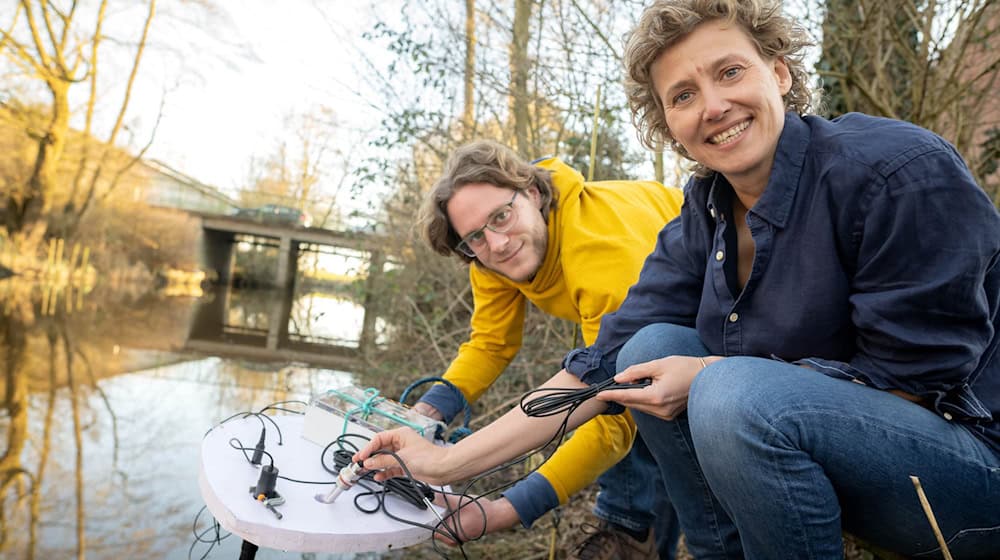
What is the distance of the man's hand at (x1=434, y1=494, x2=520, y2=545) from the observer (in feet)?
5.01

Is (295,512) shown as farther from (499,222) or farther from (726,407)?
(499,222)

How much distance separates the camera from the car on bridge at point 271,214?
21.3 m

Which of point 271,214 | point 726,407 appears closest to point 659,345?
point 726,407

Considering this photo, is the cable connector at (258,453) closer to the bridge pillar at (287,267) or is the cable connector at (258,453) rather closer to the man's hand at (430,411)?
the man's hand at (430,411)

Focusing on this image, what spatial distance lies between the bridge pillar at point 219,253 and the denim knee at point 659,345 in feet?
78.6

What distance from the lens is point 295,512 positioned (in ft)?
4.59

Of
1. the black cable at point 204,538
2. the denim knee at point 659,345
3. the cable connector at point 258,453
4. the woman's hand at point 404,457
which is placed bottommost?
the black cable at point 204,538

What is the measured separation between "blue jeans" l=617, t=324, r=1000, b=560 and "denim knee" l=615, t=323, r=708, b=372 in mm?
260

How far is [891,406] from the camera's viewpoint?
1142mm

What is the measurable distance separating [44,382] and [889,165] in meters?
6.08

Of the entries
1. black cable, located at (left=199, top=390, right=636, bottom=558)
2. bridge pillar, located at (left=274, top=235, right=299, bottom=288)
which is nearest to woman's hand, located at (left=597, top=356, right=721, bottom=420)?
black cable, located at (left=199, top=390, right=636, bottom=558)

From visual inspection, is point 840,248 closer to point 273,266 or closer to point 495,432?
point 495,432

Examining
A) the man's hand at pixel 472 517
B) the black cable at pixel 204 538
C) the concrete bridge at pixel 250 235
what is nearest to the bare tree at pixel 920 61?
the man's hand at pixel 472 517

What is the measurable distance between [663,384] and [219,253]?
88.0 ft
